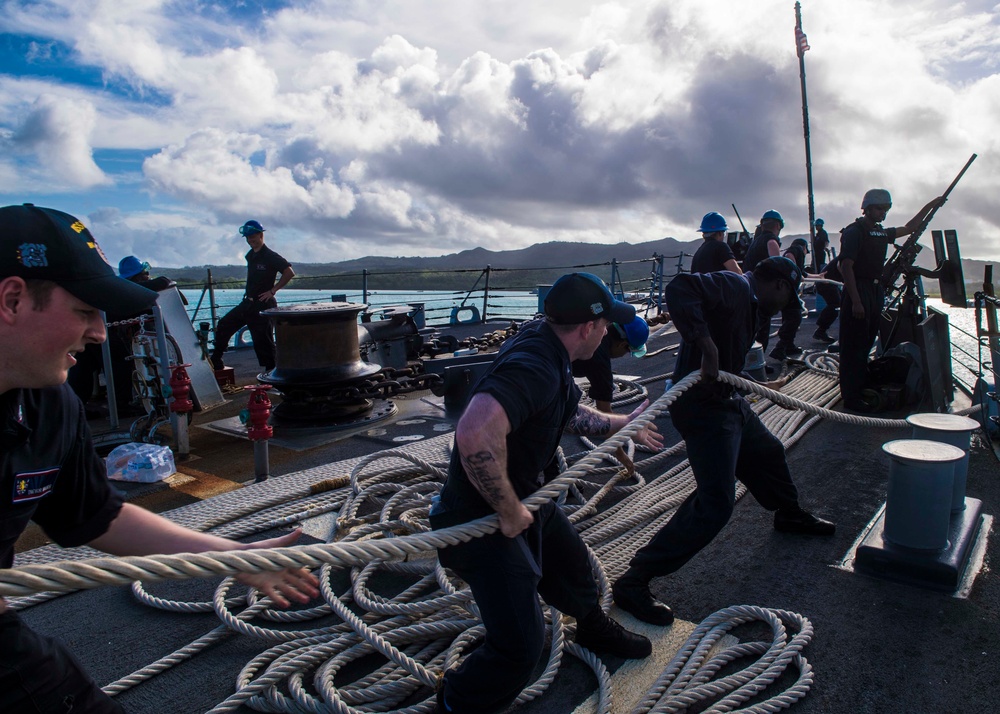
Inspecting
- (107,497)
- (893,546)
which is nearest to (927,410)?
(893,546)

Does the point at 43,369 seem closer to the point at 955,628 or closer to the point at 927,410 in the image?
the point at 955,628

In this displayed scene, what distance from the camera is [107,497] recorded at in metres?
1.75

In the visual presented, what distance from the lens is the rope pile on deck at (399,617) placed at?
1.68 meters

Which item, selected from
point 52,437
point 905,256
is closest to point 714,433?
point 52,437

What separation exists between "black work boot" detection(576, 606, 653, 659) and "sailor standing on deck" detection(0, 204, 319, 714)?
1.27 meters

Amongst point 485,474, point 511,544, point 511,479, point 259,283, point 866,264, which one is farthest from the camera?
point 259,283

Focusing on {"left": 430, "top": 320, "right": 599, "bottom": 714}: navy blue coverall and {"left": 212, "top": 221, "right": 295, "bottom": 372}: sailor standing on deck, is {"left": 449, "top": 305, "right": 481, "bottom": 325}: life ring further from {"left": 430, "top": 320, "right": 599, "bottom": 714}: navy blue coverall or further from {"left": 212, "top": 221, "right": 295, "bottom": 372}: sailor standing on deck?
{"left": 430, "top": 320, "right": 599, "bottom": 714}: navy blue coverall

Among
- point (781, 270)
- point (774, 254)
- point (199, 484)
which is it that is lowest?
point (199, 484)

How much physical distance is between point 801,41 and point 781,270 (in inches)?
701

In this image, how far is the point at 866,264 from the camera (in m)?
5.75

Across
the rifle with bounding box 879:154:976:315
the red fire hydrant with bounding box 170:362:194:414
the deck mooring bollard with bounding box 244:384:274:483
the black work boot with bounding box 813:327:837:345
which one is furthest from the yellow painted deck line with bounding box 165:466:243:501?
the black work boot with bounding box 813:327:837:345

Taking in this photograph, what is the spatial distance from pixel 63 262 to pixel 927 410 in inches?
257

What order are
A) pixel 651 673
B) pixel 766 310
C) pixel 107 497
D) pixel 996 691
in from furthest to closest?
1. pixel 766 310
2. pixel 651 673
3. pixel 996 691
4. pixel 107 497

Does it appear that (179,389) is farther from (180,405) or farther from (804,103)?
(804,103)
